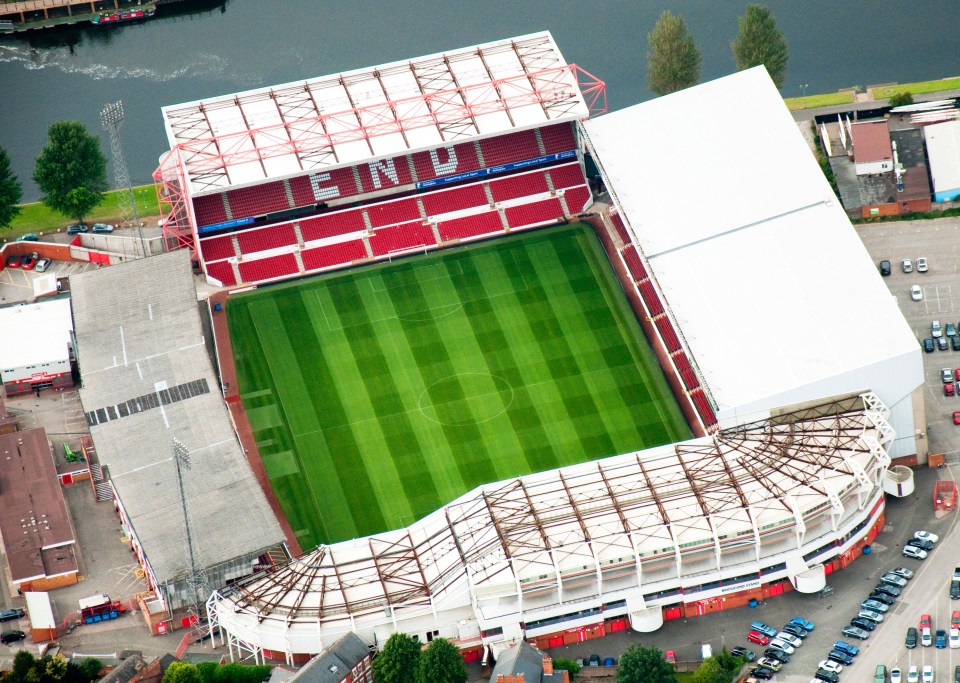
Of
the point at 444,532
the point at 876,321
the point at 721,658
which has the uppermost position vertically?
the point at 876,321

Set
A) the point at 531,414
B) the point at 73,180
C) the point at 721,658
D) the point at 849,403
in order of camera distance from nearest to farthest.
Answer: the point at 721,658 → the point at 849,403 → the point at 531,414 → the point at 73,180

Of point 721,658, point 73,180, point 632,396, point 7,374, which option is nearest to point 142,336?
point 7,374

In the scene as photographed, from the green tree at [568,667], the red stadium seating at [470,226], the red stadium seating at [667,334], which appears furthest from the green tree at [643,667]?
the red stadium seating at [470,226]

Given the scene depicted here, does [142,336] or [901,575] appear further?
[142,336]

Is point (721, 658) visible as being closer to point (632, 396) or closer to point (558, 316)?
point (632, 396)

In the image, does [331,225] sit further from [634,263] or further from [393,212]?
[634,263]

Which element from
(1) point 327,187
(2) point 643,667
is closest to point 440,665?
(2) point 643,667
